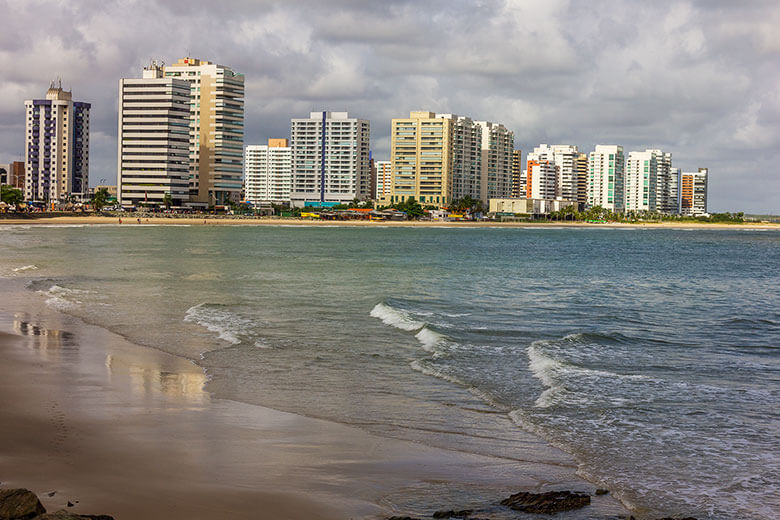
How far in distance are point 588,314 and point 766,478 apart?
57.2 ft

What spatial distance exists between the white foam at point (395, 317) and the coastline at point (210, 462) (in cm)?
937

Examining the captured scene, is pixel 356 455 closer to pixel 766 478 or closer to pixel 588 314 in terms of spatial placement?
pixel 766 478

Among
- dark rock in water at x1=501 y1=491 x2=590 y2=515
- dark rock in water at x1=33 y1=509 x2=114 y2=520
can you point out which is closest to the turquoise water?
dark rock in water at x1=501 y1=491 x2=590 y2=515

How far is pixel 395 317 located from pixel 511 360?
291 inches

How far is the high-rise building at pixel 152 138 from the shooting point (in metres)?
190

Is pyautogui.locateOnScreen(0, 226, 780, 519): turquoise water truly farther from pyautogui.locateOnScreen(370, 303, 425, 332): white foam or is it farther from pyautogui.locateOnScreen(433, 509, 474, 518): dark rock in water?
pyautogui.locateOnScreen(433, 509, 474, 518): dark rock in water

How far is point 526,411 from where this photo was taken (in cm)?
1220

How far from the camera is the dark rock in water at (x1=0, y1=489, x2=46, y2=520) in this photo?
6045mm

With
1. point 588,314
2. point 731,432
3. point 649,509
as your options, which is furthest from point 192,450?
point 588,314

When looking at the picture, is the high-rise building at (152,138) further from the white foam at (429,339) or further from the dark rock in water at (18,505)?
the dark rock in water at (18,505)

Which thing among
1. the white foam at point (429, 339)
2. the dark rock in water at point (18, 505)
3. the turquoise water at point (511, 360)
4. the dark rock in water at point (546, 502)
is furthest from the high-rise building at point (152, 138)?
the dark rock in water at point (18, 505)

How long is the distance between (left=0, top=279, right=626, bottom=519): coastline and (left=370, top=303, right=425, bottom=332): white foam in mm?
9366

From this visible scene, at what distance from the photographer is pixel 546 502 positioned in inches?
311

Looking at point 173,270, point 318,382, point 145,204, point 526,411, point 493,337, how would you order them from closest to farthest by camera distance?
point 526,411 < point 318,382 < point 493,337 < point 173,270 < point 145,204
